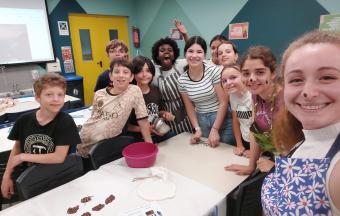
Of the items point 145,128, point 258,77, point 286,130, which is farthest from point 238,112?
point 286,130

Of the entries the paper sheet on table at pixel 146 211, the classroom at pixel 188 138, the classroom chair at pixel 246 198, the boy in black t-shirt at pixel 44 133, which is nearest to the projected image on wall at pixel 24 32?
the classroom at pixel 188 138

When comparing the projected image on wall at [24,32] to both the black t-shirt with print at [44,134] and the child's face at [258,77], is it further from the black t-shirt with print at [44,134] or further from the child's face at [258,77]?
the child's face at [258,77]

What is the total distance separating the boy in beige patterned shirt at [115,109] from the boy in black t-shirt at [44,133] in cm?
25

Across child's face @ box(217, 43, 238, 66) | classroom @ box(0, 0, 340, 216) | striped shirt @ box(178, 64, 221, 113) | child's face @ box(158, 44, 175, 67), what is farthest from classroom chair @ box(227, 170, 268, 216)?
child's face @ box(158, 44, 175, 67)

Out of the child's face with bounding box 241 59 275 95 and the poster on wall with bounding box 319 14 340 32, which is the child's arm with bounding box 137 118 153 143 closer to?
the child's face with bounding box 241 59 275 95

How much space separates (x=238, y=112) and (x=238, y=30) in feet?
9.63

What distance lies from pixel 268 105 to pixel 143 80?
986mm

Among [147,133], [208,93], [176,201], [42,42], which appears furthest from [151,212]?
[42,42]

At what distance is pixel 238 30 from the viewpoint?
162 inches

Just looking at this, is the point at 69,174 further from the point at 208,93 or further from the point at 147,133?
the point at 208,93

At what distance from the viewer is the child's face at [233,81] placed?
1.60 metres

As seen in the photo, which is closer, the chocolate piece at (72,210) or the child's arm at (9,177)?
the chocolate piece at (72,210)

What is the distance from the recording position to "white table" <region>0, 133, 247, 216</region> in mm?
1061

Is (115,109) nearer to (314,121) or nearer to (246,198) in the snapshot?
(246,198)
